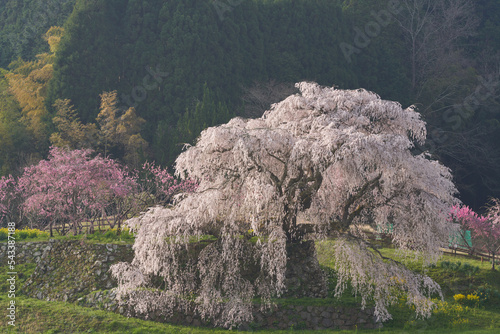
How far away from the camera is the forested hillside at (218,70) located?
28797 mm

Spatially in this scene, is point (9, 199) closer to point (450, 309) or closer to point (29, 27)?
point (450, 309)

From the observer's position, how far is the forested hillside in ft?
94.5

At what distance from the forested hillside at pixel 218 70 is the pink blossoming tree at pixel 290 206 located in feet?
48.6

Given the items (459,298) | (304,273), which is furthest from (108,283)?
(459,298)

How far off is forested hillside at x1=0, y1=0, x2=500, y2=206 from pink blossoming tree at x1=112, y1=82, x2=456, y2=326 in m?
14.8

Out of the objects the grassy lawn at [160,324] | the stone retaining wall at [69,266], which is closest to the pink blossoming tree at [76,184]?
the stone retaining wall at [69,266]

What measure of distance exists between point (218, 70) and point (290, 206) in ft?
73.5

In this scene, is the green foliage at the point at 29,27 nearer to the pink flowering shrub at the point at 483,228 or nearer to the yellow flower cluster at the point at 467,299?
the pink flowering shrub at the point at 483,228

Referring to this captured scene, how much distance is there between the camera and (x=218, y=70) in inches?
1244

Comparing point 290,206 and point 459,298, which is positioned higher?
point 290,206

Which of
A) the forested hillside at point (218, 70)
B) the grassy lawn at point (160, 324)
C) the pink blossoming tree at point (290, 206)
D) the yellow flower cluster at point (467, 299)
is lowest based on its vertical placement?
the grassy lawn at point (160, 324)

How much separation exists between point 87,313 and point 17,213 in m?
12.8

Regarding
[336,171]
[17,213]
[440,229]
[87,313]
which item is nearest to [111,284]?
[87,313]

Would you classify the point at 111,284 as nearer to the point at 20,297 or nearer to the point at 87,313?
the point at 87,313
